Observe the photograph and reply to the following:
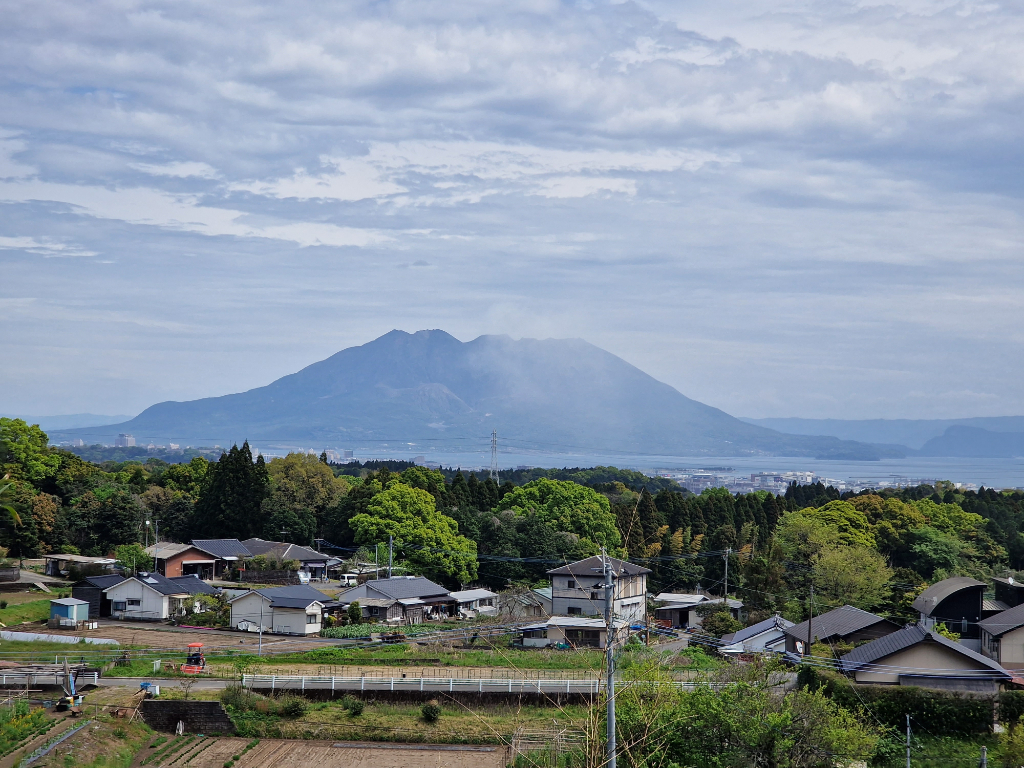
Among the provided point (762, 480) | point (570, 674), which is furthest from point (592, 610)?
point (762, 480)

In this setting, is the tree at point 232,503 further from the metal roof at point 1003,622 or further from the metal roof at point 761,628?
the metal roof at point 1003,622

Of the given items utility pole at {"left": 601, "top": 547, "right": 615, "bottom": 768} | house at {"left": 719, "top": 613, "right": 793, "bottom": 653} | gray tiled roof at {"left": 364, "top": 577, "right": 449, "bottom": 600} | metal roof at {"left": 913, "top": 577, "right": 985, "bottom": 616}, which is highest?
utility pole at {"left": 601, "top": 547, "right": 615, "bottom": 768}

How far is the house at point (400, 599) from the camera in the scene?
3069 centimetres

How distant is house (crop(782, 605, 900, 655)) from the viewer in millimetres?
23312

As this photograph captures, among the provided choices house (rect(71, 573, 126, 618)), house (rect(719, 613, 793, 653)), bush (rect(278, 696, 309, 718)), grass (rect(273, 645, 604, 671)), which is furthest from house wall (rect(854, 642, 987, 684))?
house (rect(71, 573, 126, 618))

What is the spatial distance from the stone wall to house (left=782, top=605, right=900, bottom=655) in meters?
14.0

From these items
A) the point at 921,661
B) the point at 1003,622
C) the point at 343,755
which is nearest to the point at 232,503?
the point at 343,755

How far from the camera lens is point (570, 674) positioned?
75.2ft

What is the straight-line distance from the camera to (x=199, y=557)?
125 ft

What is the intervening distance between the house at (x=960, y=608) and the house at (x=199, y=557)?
87.4ft

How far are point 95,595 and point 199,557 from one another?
7483 mm

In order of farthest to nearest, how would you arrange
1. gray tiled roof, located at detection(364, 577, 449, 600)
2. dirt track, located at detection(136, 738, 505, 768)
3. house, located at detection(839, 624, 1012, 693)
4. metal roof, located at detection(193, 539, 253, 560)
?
metal roof, located at detection(193, 539, 253, 560) → gray tiled roof, located at detection(364, 577, 449, 600) → house, located at detection(839, 624, 1012, 693) → dirt track, located at detection(136, 738, 505, 768)

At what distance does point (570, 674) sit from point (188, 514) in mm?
26283

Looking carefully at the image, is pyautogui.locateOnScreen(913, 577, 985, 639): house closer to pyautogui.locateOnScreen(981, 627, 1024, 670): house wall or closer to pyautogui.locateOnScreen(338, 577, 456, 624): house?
pyautogui.locateOnScreen(981, 627, 1024, 670): house wall
